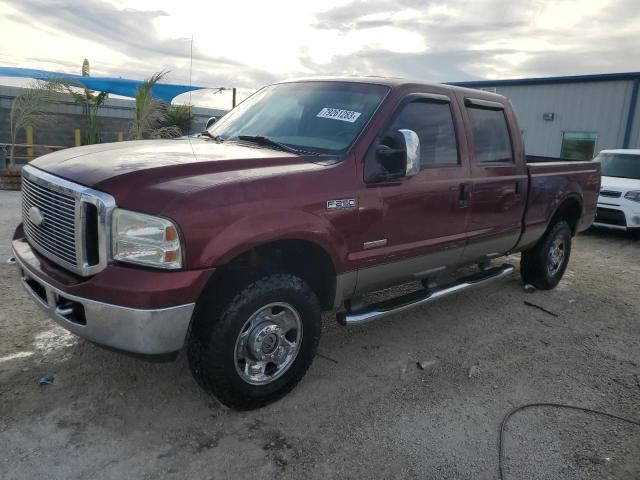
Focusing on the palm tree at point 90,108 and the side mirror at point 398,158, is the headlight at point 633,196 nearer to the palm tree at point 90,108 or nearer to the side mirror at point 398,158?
the side mirror at point 398,158

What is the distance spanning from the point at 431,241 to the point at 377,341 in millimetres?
949

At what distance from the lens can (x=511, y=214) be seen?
4.76 m

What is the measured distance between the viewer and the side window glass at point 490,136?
440 centimetres

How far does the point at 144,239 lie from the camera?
247 cm

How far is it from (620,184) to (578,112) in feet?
27.2

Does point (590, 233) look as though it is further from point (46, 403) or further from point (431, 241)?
point (46, 403)

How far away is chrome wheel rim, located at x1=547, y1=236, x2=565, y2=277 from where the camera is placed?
5.75m

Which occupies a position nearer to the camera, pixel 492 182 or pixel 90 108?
pixel 492 182

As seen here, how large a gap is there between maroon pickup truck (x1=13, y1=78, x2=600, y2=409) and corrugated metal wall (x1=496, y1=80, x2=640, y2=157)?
13450mm

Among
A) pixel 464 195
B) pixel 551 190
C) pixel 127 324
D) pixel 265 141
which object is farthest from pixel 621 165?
pixel 127 324

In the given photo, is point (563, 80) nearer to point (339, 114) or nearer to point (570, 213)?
point (570, 213)

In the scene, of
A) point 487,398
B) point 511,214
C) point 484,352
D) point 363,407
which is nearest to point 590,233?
point 511,214

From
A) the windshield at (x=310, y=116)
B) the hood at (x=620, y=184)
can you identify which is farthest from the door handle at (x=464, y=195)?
the hood at (x=620, y=184)

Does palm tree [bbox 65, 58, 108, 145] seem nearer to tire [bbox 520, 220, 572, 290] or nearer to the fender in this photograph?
tire [bbox 520, 220, 572, 290]
